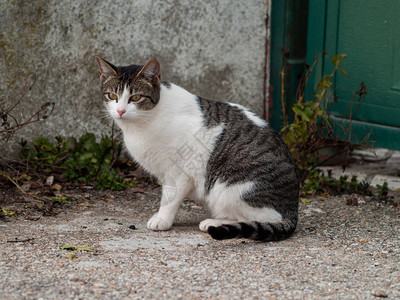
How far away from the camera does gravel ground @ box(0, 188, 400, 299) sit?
3.05m

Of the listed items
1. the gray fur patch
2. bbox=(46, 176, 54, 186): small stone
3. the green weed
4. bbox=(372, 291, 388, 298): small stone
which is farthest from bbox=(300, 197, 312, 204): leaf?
bbox=(46, 176, 54, 186): small stone

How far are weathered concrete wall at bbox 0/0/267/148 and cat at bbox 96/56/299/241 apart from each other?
1.42 meters

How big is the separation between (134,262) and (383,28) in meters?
3.48

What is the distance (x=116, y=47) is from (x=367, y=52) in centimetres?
248

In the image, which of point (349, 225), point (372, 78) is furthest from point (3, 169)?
point (372, 78)

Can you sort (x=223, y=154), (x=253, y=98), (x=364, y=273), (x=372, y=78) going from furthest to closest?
(x=253, y=98) < (x=372, y=78) < (x=223, y=154) < (x=364, y=273)

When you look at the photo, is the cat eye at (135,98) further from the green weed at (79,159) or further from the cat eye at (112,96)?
the green weed at (79,159)

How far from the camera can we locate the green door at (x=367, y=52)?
5.45 m

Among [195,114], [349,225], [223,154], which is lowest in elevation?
[349,225]

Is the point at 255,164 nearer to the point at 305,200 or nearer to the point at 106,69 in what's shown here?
the point at 305,200

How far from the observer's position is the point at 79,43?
5.46 metres

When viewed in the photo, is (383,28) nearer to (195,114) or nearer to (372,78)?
(372,78)

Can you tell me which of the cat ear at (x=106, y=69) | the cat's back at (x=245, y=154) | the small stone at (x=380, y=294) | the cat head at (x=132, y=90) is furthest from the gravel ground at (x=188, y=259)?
the cat ear at (x=106, y=69)

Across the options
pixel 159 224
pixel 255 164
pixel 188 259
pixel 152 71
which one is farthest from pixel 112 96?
pixel 188 259
